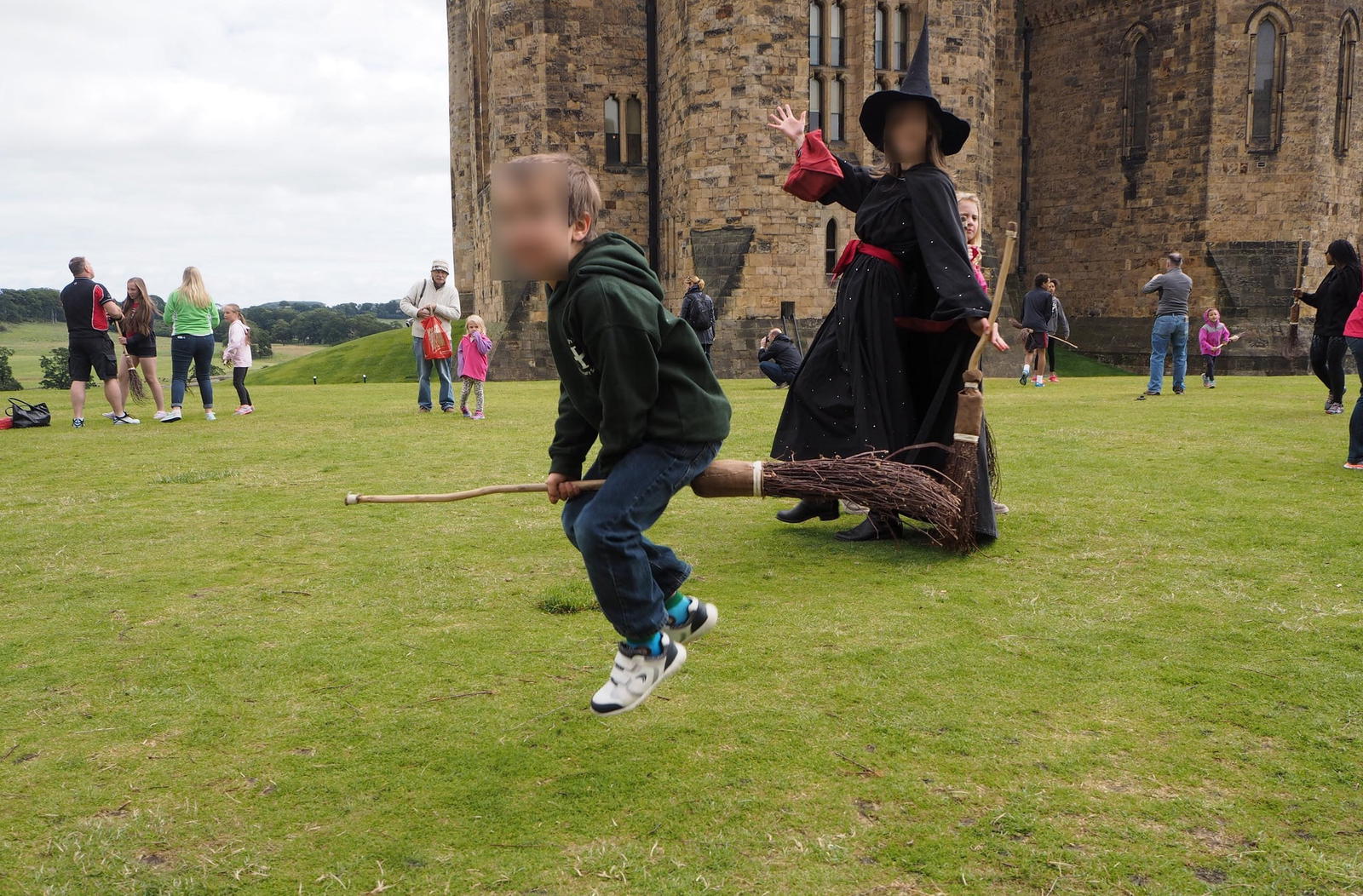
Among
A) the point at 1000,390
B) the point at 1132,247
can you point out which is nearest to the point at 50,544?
the point at 1000,390

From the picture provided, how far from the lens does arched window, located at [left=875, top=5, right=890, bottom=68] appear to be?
28.0m

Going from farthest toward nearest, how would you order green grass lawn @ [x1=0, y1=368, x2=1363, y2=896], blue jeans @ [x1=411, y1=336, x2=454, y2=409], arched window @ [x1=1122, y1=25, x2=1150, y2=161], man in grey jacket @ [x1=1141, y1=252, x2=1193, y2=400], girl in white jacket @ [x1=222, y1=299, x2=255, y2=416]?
arched window @ [x1=1122, y1=25, x2=1150, y2=161] → man in grey jacket @ [x1=1141, y1=252, x2=1193, y2=400] → girl in white jacket @ [x1=222, y1=299, x2=255, y2=416] → blue jeans @ [x1=411, y1=336, x2=454, y2=409] → green grass lawn @ [x1=0, y1=368, x2=1363, y2=896]

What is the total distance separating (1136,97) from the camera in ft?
101

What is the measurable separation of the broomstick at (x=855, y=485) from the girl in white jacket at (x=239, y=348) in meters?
11.4

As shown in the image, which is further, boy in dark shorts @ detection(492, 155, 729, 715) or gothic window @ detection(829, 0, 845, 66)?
gothic window @ detection(829, 0, 845, 66)

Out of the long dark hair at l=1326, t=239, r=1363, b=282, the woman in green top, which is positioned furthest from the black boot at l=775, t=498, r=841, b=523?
the woman in green top

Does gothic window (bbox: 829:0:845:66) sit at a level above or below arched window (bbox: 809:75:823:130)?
above

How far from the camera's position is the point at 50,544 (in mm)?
6176

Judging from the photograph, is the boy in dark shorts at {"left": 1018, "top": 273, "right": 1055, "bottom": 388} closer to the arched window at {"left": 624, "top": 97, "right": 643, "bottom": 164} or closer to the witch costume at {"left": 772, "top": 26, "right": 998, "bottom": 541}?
the arched window at {"left": 624, "top": 97, "right": 643, "bottom": 164}

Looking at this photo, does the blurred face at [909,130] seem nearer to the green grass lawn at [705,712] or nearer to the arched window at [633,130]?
the green grass lawn at [705,712]

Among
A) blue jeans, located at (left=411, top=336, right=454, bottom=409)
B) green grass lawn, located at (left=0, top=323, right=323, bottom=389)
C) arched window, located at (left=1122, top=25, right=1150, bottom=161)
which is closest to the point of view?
blue jeans, located at (left=411, top=336, right=454, bottom=409)

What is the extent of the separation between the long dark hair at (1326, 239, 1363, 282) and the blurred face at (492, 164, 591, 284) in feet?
35.2

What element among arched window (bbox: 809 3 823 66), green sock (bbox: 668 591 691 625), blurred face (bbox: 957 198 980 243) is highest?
arched window (bbox: 809 3 823 66)

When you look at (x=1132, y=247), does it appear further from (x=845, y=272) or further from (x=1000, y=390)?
(x=845, y=272)
